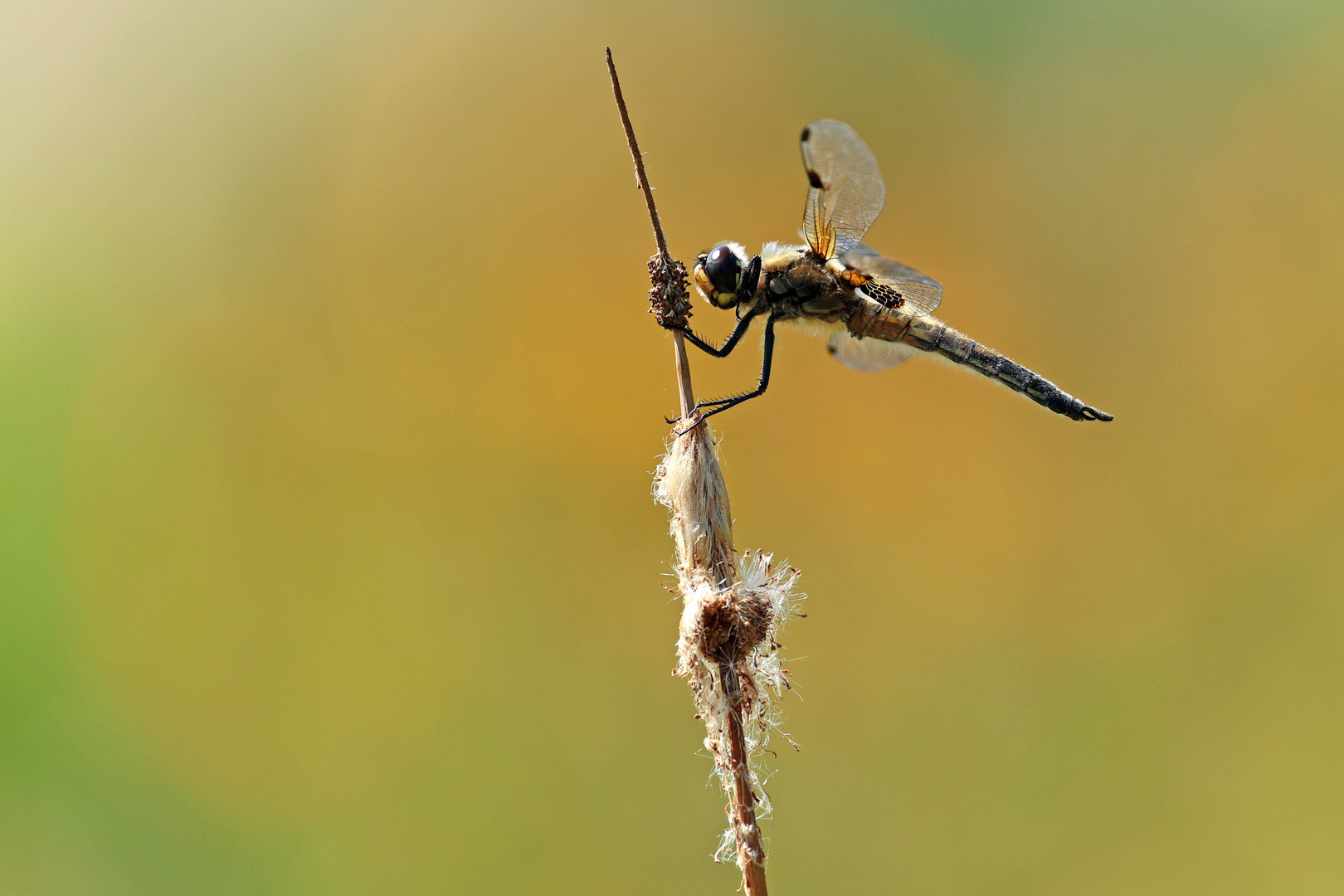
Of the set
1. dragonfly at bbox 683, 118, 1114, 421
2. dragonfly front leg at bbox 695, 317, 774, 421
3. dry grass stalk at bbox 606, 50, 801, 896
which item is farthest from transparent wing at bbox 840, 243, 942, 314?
dry grass stalk at bbox 606, 50, 801, 896

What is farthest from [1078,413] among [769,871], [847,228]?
[769,871]

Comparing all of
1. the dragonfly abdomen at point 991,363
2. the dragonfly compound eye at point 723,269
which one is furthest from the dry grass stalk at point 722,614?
the dragonfly abdomen at point 991,363

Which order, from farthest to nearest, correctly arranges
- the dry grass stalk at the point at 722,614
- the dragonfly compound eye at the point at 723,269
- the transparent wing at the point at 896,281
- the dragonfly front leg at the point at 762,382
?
the transparent wing at the point at 896,281, the dragonfly compound eye at the point at 723,269, the dragonfly front leg at the point at 762,382, the dry grass stalk at the point at 722,614

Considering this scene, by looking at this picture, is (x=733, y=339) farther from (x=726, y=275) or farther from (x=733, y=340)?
(x=726, y=275)

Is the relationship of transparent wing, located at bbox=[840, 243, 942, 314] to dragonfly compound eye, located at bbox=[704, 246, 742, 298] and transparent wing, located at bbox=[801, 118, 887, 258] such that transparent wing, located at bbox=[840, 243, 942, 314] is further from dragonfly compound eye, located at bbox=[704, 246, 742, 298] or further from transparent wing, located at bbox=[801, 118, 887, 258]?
dragonfly compound eye, located at bbox=[704, 246, 742, 298]

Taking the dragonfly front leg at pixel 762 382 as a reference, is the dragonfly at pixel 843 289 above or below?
above

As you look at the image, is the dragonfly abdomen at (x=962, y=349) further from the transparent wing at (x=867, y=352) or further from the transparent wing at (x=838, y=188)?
the transparent wing at (x=838, y=188)

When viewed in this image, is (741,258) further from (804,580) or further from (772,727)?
(804,580)

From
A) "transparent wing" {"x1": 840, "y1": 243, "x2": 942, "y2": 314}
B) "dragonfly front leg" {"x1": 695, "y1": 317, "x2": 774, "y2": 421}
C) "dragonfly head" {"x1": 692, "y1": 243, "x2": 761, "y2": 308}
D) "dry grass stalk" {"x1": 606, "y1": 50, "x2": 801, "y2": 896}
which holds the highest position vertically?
"transparent wing" {"x1": 840, "y1": 243, "x2": 942, "y2": 314}
